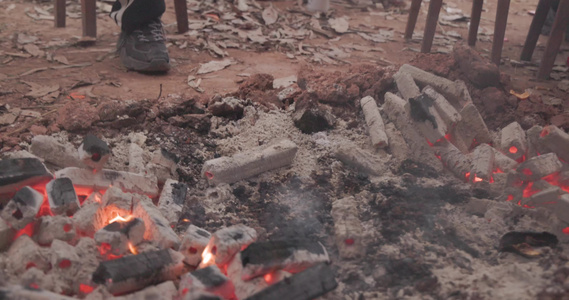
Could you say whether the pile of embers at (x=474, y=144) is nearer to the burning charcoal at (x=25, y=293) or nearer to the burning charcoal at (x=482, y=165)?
the burning charcoal at (x=482, y=165)

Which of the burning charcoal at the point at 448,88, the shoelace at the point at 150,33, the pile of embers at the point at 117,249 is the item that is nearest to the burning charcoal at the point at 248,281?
the pile of embers at the point at 117,249

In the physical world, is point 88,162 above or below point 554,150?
below

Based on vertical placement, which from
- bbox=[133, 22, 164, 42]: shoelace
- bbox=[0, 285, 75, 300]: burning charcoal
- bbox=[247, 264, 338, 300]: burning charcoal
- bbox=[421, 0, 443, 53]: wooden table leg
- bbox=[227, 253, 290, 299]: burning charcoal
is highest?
bbox=[421, 0, 443, 53]: wooden table leg

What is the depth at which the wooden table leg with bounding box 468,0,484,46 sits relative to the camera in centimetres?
606

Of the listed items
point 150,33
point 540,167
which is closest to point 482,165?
point 540,167

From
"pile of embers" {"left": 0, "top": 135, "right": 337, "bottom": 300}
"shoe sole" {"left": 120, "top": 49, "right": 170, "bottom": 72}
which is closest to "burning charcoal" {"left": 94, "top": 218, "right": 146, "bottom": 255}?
"pile of embers" {"left": 0, "top": 135, "right": 337, "bottom": 300}

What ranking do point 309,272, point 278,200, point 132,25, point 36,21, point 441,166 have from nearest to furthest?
point 309,272, point 278,200, point 441,166, point 132,25, point 36,21

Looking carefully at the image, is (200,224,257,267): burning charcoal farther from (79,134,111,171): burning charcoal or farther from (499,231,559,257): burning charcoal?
(499,231,559,257): burning charcoal

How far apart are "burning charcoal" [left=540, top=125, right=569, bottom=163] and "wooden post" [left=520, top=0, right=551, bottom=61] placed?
3.08 meters

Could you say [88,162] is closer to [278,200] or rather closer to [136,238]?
[136,238]

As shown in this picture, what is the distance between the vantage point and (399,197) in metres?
3.03

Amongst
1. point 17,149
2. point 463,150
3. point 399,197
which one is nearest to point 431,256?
point 399,197

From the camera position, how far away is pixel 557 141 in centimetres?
317

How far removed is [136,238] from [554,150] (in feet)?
8.38
